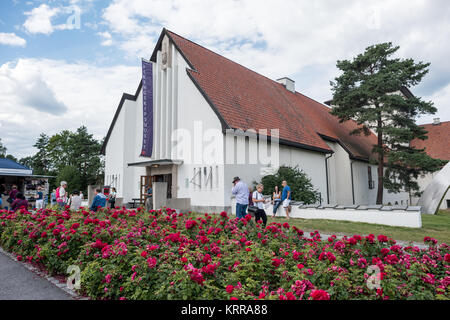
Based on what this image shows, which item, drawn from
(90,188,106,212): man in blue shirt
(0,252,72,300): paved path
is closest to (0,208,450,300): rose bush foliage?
(0,252,72,300): paved path

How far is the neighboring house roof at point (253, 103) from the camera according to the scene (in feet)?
53.4

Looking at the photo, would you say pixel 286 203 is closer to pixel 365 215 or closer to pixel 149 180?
pixel 365 215

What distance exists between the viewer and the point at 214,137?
15.3 m

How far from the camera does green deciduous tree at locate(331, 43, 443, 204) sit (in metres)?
19.3

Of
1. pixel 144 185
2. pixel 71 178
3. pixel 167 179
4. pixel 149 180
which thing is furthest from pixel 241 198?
pixel 71 178

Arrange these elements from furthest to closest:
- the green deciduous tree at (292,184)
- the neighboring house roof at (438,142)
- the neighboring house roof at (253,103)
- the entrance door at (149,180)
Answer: the neighboring house roof at (438,142), the entrance door at (149,180), the neighboring house roof at (253,103), the green deciduous tree at (292,184)

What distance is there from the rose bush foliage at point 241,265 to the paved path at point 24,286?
0.89 ft

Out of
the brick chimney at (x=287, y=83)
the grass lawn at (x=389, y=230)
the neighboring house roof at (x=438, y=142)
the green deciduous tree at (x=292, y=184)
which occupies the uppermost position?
the brick chimney at (x=287, y=83)

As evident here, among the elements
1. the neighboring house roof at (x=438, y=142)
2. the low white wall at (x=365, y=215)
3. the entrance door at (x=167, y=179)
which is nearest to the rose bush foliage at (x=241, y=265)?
the low white wall at (x=365, y=215)

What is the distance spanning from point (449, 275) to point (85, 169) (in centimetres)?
5387

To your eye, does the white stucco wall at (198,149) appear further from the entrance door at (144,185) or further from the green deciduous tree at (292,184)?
the entrance door at (144,185)

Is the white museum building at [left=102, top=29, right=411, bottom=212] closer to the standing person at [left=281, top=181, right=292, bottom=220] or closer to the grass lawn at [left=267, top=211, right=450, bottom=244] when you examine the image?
the standing person at [left=281, top=181, right=292, bottom=220]

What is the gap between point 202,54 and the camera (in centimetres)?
2020

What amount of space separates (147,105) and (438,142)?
108 ft
